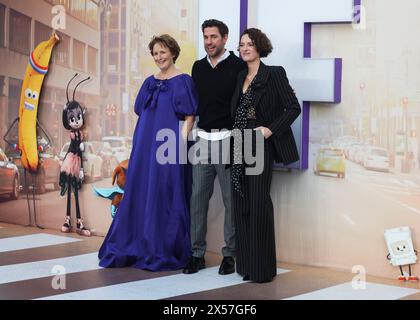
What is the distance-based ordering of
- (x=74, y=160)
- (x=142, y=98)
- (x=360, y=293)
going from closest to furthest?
1. (x=360, y=293)
2. (x=142, y=98)
3. (x=74, y=160)

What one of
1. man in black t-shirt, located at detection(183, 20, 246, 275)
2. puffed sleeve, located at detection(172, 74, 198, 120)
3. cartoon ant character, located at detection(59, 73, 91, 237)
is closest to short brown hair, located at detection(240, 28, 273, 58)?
man in black t-shirt, located at detection(183, 20, 246, 275)

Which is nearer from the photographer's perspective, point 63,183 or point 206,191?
point 206,191

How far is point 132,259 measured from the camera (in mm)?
4508

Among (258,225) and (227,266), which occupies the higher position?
(258,225)

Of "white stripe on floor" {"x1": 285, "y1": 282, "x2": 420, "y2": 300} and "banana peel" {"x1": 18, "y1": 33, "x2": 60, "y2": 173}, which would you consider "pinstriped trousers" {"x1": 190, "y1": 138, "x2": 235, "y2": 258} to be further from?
"banana peel" {"x1": 18, "y1": 33, "x2": 60, "y2": 173}

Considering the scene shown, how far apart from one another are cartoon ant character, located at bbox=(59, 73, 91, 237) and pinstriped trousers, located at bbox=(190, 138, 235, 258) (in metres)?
1.35

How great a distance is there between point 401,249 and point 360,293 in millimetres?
390

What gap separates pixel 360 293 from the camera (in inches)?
152

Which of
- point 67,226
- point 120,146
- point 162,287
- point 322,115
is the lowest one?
point 162,287

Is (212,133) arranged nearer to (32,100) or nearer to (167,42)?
(167,42)

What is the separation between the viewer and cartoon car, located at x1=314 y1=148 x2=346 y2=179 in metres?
4.34

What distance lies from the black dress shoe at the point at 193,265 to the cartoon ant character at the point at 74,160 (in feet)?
4.39

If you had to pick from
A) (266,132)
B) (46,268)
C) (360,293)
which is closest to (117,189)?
(46,268)
